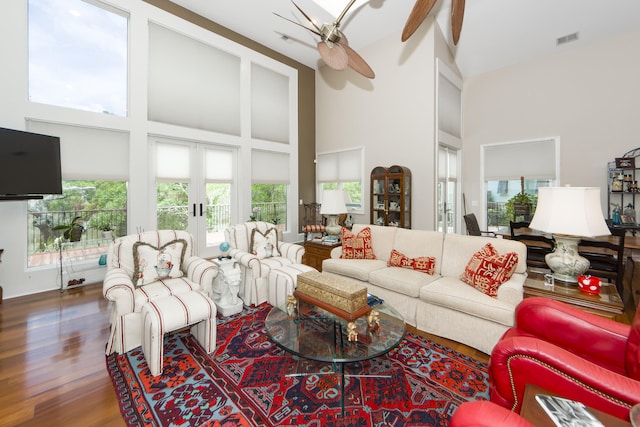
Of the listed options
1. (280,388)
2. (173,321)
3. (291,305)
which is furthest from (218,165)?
(280,388)

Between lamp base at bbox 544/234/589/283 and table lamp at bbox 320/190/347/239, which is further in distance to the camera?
table lamp at bbox 320/190/347/239

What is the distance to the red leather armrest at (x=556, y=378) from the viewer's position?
1108mm

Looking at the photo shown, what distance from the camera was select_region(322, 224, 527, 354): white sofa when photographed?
2350 mm

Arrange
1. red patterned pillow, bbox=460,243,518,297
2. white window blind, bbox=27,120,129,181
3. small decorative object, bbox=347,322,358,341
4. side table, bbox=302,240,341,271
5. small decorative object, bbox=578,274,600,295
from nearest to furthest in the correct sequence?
small decorative object, bbox=347,322,358,341 < small decorative object, bbox=578,274,600,295 < red patterned pillow, bbox=460,243,518,297 < white window blind, bbox=27,120,129,181 < side table, bbox=302,240,341,271

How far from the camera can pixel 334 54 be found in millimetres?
2844

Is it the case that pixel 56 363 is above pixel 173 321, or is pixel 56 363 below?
below

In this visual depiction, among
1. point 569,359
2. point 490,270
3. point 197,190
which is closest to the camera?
point 569,359

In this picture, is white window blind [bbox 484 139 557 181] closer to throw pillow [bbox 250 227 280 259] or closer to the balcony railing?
throw pillow [bbox 250 227 280 259]

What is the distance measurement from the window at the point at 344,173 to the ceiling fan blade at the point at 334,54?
3.08 metres

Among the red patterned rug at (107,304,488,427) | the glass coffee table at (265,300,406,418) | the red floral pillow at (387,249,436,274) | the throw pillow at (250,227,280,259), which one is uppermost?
the throw pillow at (250,227,280,259)

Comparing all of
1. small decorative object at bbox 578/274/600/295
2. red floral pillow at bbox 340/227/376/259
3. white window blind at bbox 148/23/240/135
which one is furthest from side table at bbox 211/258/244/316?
small decorative object at bbox 578/274/600/295

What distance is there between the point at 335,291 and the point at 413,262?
149 cm

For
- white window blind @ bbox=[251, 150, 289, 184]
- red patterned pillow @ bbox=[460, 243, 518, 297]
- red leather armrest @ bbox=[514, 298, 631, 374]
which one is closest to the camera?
red leather armrest @ bbox=[514, 298, 631, 374]

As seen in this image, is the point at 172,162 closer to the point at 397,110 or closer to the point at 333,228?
the point at 333,228
